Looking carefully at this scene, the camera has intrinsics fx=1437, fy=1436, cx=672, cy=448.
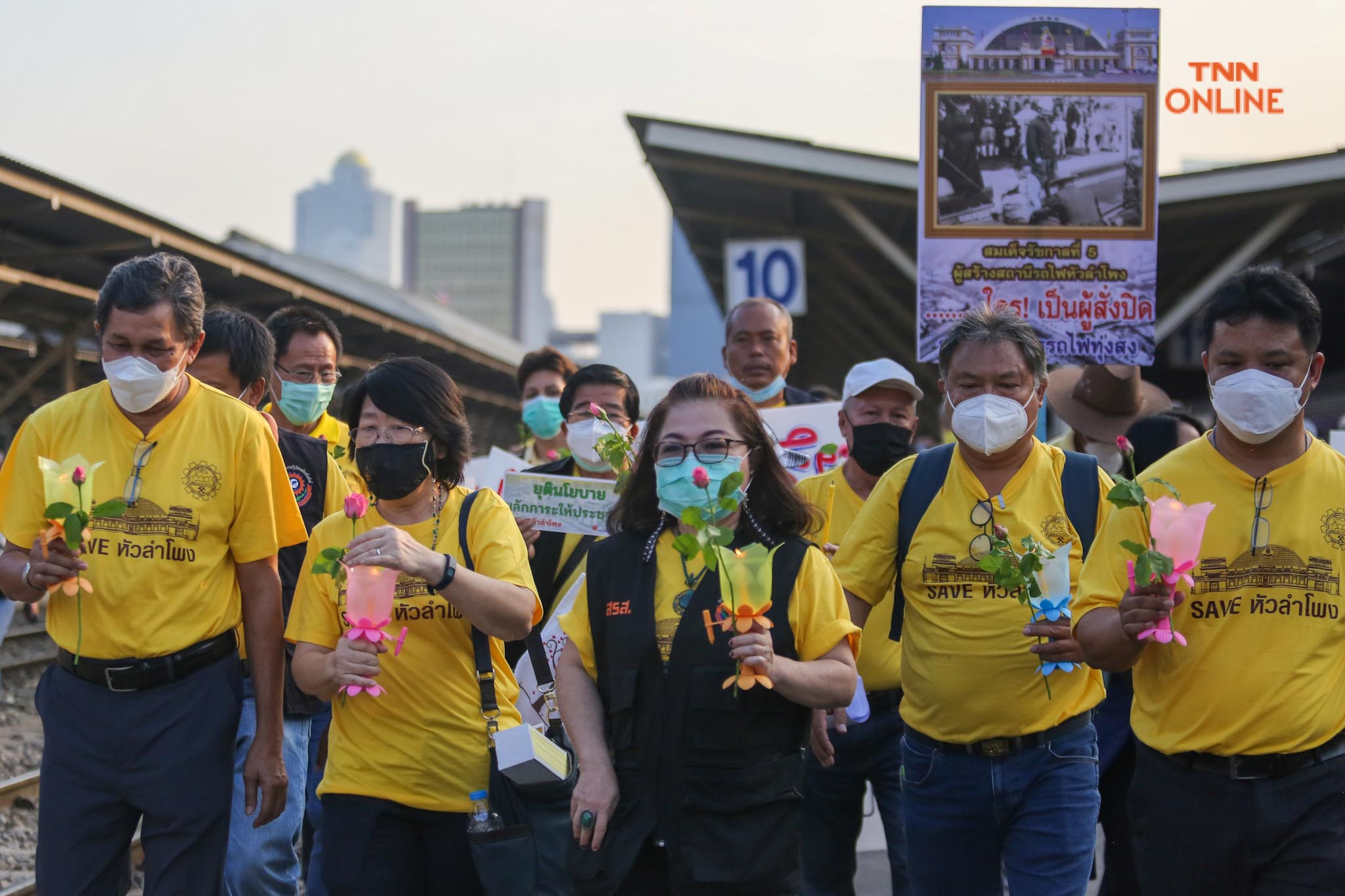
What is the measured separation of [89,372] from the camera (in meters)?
20.8

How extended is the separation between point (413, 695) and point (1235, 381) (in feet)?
7.64

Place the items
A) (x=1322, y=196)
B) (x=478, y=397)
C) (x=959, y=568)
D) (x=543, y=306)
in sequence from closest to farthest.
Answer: (x=959, y=568) < (x=1322, y=196) < (x=478, y=397) < (x=543, y=306)

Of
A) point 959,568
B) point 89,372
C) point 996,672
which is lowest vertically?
point 996,672

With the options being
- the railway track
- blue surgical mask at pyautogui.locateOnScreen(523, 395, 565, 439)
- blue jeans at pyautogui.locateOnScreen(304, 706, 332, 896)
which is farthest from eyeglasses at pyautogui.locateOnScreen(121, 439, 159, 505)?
the railway track

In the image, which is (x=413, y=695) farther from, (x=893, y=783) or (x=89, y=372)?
(x=89, y=372)

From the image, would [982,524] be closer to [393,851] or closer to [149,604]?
[393,851]

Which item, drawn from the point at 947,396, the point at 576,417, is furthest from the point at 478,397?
the point at 947,396

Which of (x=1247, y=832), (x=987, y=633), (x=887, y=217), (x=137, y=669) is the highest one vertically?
(x=887, y=217)

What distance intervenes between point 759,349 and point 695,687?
11.7ft

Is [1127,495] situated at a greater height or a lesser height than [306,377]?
lesser

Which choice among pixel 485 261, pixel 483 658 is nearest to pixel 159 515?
pixel 483 658

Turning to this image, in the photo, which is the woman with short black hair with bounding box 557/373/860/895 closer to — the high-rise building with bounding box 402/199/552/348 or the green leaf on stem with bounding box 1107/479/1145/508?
the green leaf on stem with bounding box 1107/479/1145/508

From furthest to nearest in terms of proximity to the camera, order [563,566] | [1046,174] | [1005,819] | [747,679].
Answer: [1046,174], [563,566], [1005,819], [747,679]

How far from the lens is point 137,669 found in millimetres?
4004
